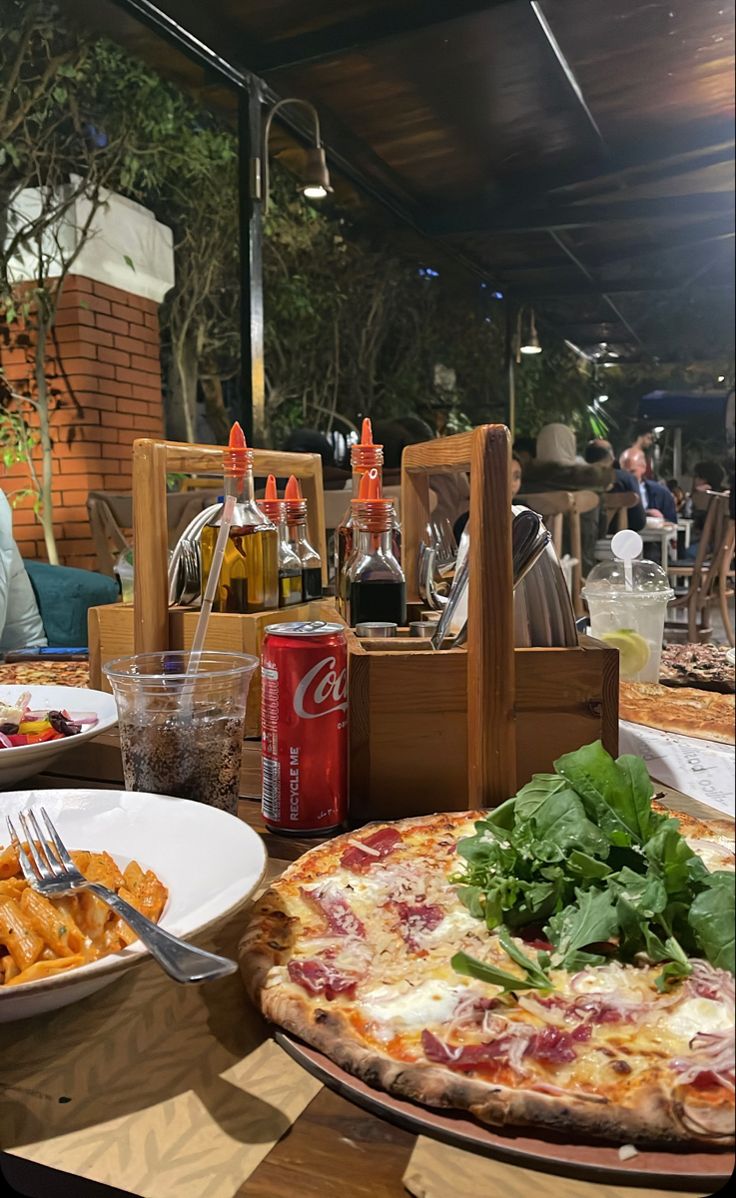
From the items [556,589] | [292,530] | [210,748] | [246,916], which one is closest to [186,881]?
[246,916]

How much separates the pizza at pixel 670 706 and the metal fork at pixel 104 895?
0.48 metres

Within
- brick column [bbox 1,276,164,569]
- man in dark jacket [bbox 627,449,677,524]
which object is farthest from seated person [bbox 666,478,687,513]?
brick column [bbox 1,276,164,569]

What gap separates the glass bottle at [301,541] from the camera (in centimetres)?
112

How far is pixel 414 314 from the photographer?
4.76 ft

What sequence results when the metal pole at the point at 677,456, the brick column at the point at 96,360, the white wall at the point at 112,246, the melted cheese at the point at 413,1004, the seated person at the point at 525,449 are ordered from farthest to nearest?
the brick column at the point at 96,360
the white wall at the point at 112,246
the seated person at the point at 525,449
the metal pole at the point at 677,456
the melted cheese at the point at 413,1004

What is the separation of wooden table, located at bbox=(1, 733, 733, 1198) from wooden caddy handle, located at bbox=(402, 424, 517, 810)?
337 mm

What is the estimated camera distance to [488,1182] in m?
0.36

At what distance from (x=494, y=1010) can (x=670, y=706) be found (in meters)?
0.67

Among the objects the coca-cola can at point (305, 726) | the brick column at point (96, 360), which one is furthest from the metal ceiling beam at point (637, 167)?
the brick column at point (96, 360)

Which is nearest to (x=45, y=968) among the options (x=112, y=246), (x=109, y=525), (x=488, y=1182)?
(x=488, y=1182)

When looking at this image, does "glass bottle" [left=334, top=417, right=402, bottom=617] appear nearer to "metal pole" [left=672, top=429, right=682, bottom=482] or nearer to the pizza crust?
"metal pole" [left=672, top=429, right=682, bottom=482]

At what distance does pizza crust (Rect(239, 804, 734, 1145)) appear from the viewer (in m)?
0.37

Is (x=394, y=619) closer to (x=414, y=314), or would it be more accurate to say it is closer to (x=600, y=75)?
(x=600, y=75)

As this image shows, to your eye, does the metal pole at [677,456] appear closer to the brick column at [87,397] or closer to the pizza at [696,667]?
the pizza at [696,667]
